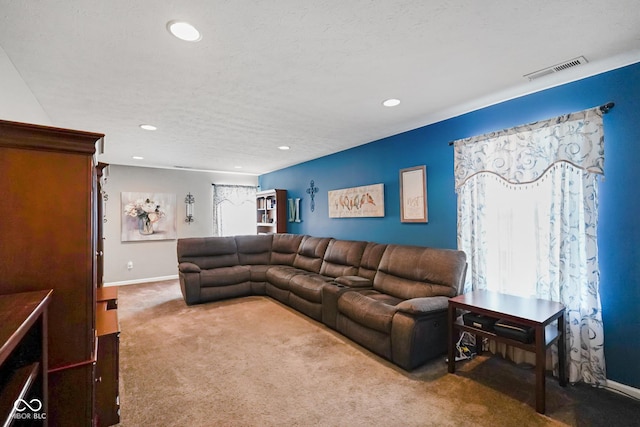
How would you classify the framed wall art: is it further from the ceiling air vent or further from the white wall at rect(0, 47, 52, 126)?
the white wall at rect(0, 47, 52, 126)

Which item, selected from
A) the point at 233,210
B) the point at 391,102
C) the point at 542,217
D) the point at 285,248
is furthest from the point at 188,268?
the point at 542,217

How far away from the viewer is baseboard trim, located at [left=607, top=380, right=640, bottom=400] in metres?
2.00

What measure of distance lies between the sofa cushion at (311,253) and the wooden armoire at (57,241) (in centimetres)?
335

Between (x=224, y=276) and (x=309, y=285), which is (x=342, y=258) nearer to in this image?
(x=309, y=285)

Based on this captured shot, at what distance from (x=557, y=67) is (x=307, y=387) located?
2991 mm

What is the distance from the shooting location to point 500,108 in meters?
2.70

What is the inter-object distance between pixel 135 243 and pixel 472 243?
6.02m

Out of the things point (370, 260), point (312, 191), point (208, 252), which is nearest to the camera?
point (370, 260)

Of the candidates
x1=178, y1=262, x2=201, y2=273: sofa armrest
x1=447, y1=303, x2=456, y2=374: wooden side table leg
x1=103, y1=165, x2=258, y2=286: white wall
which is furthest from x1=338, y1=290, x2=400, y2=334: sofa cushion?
x1=103, y1=165, x2=258, y2=286: white wall

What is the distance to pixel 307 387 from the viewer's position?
2.21m

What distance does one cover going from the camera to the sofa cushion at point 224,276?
4441mm

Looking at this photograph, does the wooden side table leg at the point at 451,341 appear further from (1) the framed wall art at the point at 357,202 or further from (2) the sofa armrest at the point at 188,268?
(2) the sofa armrest at the point at 188,268

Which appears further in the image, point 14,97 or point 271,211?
point 271,211

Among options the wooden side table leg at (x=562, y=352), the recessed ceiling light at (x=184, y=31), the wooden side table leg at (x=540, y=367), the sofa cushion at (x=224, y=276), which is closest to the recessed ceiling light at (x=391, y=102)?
the recessed ceiling light at (x=184, y=31)
